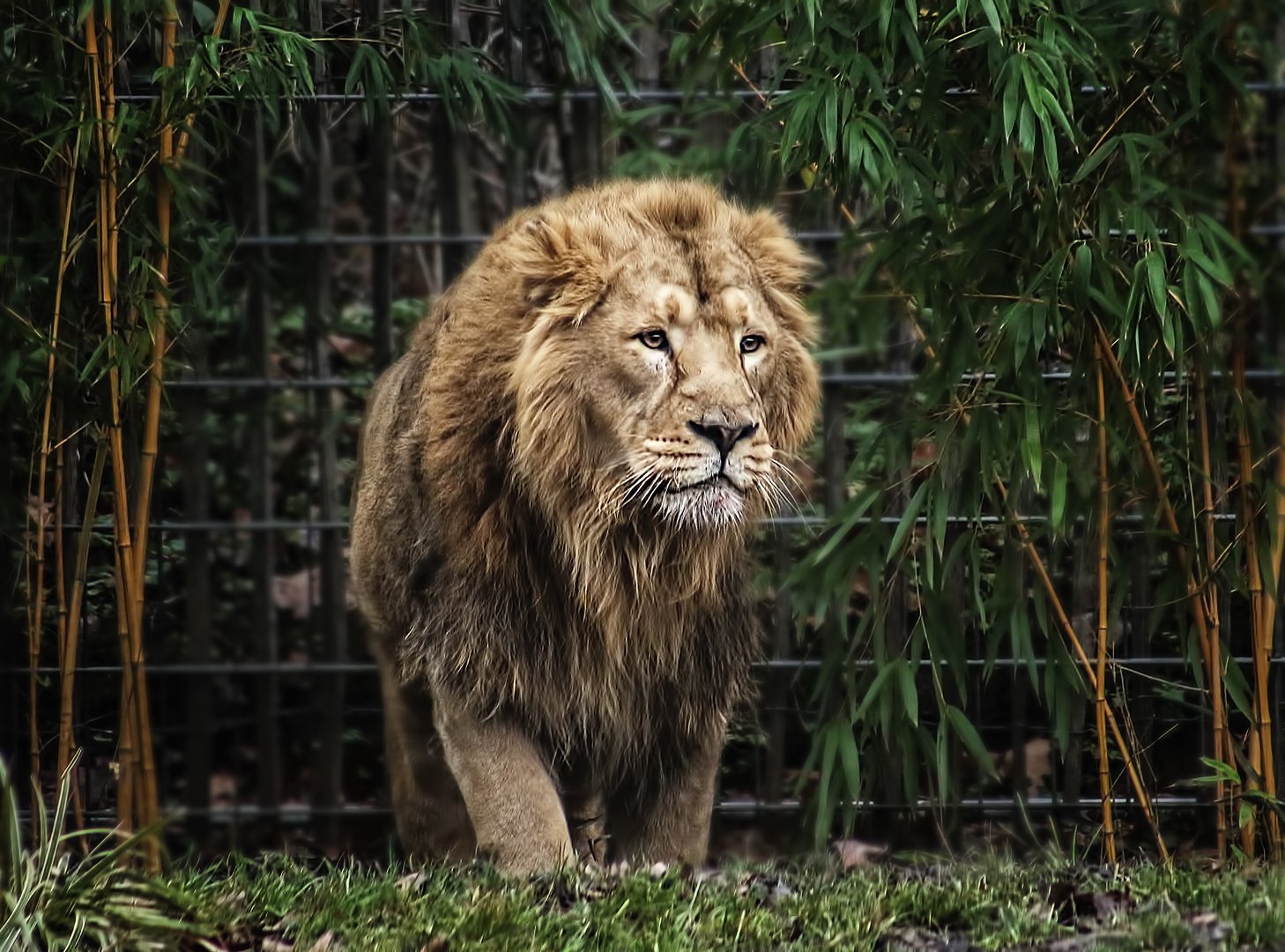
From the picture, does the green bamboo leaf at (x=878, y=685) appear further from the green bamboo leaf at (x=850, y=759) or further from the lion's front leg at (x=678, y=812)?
the lion's front leg at (x=678, y=812)

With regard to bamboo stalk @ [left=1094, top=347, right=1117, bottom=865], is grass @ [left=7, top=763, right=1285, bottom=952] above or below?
below

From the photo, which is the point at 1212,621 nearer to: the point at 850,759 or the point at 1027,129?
the point at 850,759

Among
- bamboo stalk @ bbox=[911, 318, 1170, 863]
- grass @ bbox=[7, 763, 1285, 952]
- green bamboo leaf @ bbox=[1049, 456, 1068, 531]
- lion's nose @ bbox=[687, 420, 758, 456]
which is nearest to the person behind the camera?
grass @ bbox=[7, 763, 1285, 952]

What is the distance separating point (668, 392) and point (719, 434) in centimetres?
15

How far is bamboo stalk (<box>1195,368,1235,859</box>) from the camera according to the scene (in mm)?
3906

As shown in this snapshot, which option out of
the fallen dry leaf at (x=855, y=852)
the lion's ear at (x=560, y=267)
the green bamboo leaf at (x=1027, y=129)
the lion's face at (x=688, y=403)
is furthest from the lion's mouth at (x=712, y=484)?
the fallen dry leaf at (x=855, y=852)

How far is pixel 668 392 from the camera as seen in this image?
3658 mm

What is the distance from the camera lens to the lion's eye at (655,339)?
3736mm

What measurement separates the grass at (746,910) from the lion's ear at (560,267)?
119 centimetres

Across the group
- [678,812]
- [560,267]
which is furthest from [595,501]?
[678,812]

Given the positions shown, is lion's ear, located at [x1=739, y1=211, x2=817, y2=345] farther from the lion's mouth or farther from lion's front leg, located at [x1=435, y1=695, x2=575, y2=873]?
lion's front leg, located at [x1=435, y1=695, x2=575, y2=873]

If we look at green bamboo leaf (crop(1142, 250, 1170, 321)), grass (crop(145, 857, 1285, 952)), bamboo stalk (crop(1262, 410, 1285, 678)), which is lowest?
grass (crop(145, 857, 1285, 952))

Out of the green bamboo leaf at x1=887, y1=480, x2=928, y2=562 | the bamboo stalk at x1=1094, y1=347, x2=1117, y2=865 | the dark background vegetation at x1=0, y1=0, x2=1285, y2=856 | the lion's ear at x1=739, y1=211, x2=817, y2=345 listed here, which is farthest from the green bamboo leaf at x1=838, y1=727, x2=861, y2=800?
the lion's ear at x1=739, y1=211, x2=817, y2=345

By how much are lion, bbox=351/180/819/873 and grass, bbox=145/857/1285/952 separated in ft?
1.32
